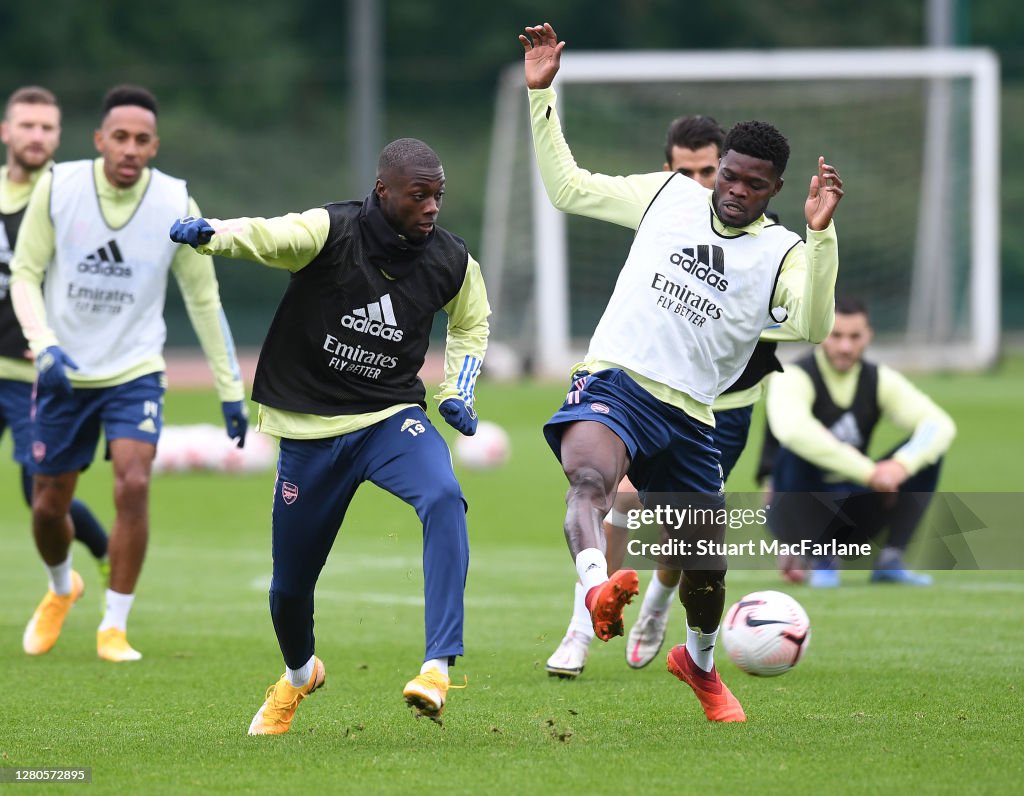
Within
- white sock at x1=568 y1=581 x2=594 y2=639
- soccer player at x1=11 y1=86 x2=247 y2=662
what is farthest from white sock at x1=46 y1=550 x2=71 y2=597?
white sock at x1=568 y1=581 x2=594 y2=639

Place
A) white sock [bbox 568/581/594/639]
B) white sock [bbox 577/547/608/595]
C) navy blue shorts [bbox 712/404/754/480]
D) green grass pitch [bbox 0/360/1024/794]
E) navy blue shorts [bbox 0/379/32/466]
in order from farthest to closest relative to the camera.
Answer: navy blue shorts [bbox 0/379/32/466] → navy blue shorts [bbox 712/404/754/480] → white sock [bbox 568/581/594/639] → white sock [bbox 577/547/608/595] → green grass pitch [bbox 0/360/1024/794]

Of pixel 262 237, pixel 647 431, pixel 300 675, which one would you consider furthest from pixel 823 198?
pixel 300 675

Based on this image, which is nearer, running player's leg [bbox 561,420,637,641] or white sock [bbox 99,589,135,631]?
running player's leg [bbox 561,420,637,641]

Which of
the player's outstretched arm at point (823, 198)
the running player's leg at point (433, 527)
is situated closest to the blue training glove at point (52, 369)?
the running player's leg at point (433, 527)

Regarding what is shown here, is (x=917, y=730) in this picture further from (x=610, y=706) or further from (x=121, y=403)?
(x=121, y=403)

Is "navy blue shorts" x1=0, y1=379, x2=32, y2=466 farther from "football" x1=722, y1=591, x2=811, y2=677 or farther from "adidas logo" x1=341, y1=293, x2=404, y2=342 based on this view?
"football" x1=722, y1=591, x2=811, y2=677

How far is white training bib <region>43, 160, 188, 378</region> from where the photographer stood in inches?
335

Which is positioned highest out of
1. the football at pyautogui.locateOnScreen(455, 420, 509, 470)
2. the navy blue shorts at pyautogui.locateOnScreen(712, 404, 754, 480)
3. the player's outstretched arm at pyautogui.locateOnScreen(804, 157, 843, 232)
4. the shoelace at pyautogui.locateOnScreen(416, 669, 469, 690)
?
the player's outstretched arm at pyautogui.locateOnScreen(804, 157, 843, 232)

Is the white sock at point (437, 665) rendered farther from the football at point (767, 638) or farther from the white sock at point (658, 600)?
the white sock at point (658, 600)

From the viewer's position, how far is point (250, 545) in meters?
13.5

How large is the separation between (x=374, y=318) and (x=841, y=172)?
21.7 metres

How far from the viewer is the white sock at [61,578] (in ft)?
29.6

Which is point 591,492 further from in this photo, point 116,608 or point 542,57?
point 116,608

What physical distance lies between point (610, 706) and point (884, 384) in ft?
16.3
